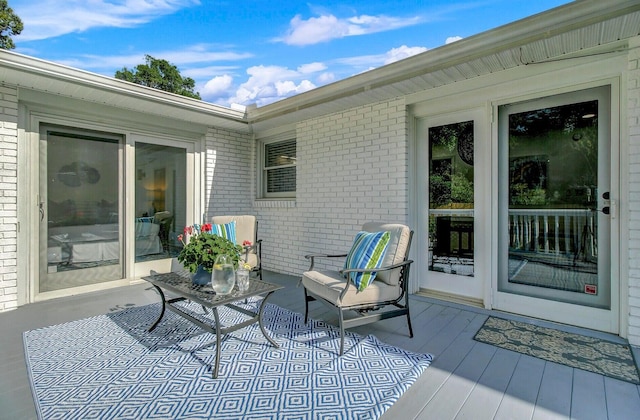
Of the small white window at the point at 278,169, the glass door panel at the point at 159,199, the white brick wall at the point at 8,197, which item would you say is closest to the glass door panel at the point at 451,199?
the small white window at the point at 278,169

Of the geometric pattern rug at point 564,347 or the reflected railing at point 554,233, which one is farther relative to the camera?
the reflected railing at point 554,233

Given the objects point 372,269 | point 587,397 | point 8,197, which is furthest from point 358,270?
point 8,197

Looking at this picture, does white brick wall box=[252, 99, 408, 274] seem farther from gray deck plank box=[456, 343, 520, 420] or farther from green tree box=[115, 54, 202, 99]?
green tree box=[115, 54, 202, 99]

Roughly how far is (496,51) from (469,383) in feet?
8.85

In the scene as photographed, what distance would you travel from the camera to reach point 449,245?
3883 millimetres

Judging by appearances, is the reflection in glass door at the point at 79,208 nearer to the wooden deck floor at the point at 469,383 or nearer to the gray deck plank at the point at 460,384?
the wooden deck floor at the point at 469,383

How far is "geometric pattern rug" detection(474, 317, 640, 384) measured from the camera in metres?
2.24

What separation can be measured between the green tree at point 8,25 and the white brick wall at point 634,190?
16.4 metres

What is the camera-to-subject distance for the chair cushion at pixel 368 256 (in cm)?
270

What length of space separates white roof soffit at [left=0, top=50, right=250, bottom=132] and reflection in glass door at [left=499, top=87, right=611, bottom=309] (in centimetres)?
399

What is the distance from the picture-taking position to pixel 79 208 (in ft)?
13.7

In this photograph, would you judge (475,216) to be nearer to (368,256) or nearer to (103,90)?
(368,256)

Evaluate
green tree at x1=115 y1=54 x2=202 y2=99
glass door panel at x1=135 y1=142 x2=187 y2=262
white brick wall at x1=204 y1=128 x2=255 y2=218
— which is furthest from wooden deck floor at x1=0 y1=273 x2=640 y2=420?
green tree at x1=115 y1=54 x2=202 y2=99

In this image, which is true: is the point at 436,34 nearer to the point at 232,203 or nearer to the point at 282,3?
the point at 282,3
